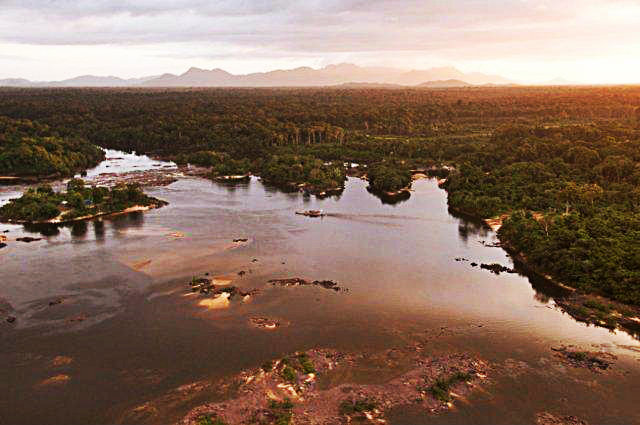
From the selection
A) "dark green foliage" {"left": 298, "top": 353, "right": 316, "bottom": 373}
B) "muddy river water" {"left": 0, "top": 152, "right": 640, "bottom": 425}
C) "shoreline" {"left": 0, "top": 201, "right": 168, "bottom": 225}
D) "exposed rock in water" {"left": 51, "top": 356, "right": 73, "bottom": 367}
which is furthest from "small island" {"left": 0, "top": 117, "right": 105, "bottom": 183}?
"dark green foliage" {"left": 298, "top": 353, "right": 316, "bottom": 373}

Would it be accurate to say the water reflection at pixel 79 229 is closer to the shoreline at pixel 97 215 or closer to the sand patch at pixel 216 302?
the shoreline at pixel 97 215

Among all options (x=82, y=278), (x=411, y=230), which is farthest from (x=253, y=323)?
(x=411, y=230)

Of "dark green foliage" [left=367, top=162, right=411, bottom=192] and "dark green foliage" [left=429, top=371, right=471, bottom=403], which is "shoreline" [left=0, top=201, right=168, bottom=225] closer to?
"dark green foliage" [left=367, top=162, right=411, bottom=192]

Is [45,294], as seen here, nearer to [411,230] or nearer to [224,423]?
[224,423]

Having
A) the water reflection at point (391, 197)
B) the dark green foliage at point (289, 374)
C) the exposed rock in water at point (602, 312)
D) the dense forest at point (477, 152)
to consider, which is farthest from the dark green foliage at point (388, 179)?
the dark green foliage at point (289, 374)

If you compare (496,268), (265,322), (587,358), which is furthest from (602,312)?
(265,322)

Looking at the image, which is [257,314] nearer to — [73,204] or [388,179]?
[73,204]
